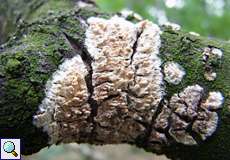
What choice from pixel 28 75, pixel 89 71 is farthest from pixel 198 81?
pixel 28 75

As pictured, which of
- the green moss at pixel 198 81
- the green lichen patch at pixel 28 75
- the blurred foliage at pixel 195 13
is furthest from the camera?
the blurred foliage at pixel 195 13

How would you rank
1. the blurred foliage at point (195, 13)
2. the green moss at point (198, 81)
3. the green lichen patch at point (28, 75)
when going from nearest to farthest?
1. the green lichen patch at point (28, 75)
2. the green moss at point (198, 81)
3. the blurred foliage at point (195, 13)

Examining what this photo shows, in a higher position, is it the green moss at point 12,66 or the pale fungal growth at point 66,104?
the green moss at point 12,66

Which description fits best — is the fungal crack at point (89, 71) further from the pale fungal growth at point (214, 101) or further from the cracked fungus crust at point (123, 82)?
the pale fungal growth at point (214, 101)

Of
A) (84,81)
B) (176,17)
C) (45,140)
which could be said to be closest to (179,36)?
(84,81)

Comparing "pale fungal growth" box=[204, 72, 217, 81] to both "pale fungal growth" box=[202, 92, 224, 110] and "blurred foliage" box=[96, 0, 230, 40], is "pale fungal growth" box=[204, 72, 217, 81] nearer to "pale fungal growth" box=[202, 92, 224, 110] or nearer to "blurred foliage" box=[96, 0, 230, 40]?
"pale fungal growth" box=[202, 92, 224, 110]

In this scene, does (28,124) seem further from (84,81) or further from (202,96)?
(202,96)

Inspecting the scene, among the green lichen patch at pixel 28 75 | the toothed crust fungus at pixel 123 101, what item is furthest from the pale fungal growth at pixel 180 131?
the green lichen patch at pixel 28 75
